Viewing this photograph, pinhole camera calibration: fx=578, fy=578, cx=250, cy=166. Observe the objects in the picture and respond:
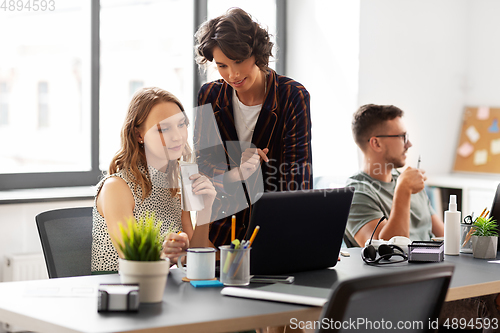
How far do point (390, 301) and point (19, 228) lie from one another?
2157 millimetres

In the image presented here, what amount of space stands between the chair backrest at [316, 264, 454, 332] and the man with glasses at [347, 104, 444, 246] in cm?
121

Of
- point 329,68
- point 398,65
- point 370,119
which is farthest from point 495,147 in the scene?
point 370,119

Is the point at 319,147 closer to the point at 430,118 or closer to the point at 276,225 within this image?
the point at 430,118

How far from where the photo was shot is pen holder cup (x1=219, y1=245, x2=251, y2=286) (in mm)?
Result: 1348

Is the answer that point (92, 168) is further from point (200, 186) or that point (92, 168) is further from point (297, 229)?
point (297, 229)

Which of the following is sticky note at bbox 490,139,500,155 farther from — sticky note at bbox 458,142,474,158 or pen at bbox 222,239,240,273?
pen at bbox 222,239,240,273

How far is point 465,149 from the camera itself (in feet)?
13.4

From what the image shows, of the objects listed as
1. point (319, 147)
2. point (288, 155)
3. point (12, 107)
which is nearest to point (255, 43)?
point (288, 155)

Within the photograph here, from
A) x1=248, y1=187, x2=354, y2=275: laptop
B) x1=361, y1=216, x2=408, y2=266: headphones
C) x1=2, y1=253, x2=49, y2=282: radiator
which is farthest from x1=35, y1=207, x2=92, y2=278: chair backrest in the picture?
x1=2, y1=253, x2=49, y2=282: radiator

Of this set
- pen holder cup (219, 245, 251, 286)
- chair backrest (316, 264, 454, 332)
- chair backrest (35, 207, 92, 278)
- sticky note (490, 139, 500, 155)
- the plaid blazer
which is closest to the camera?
chair backrest (316, 264, 454, 332)

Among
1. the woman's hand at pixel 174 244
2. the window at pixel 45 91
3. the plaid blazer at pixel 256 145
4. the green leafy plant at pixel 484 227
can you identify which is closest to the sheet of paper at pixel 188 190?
the woman's hand at pixel 174 244

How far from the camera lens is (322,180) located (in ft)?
10.5

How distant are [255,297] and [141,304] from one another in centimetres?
24

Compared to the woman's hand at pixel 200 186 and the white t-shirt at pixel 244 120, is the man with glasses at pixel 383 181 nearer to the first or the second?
the white t-shirt at pixel 244 120
